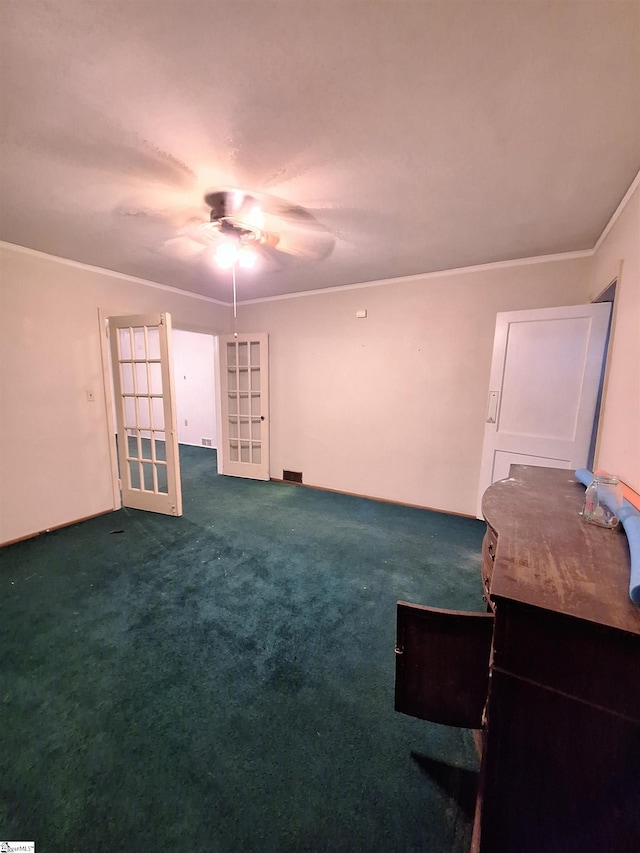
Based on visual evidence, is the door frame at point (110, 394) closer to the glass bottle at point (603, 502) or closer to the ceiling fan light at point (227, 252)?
the ceiling fan light at point (227, 252)

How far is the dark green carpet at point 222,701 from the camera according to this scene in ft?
3.39

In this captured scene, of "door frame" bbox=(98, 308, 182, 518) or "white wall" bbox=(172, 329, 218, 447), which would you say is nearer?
"door frame" bbox=(98, 308, 182, 518)

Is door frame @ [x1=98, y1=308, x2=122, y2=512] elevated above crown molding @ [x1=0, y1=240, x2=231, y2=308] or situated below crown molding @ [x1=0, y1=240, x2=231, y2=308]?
below

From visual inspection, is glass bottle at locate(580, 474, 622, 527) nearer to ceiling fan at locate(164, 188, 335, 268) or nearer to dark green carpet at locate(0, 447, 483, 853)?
dark green carpet at locate(0, 447, 483, 853)

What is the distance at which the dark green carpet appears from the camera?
3.39 feet

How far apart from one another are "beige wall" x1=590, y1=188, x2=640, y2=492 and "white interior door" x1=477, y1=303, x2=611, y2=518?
1.08 feet

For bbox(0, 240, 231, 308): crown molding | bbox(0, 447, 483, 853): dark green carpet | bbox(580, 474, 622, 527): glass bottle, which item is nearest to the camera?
bbox(0, 447, 483, 853): dark green carpet

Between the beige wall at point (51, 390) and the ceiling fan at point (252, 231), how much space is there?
1103 millimetres

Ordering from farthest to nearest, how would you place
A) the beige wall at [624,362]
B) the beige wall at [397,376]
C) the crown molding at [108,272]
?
the beige wall at [397,376]
the crown molding at [108,272]
the beige wall at [624,362]

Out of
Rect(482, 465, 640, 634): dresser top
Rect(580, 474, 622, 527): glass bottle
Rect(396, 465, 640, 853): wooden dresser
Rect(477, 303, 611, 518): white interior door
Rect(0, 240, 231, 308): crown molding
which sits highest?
Rect(0, 240, 231, 308): crown molding

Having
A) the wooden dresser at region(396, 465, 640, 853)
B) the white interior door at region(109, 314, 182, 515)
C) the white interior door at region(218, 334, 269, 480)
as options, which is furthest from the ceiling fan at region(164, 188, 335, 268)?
the wooden dresser at region(396, 465, 640, 853)

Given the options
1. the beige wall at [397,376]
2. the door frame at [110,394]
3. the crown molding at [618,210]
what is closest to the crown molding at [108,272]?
the door frame at [110,394]

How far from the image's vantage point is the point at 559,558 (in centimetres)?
98

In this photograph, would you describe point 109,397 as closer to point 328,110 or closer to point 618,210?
point 328,110
